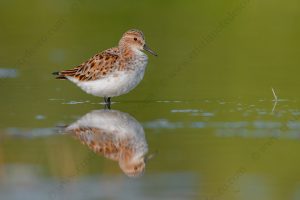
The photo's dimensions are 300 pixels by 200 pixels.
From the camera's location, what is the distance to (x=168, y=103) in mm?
11812

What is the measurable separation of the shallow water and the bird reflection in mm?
58

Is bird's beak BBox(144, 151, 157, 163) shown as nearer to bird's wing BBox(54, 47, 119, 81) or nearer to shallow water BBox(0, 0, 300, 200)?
shallow water BBox(0, 0, 300, 200)

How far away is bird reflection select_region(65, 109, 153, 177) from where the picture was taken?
824cm

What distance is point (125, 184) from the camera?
7379mm

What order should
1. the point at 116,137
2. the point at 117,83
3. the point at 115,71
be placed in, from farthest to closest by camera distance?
the point at 115,71 → the point at 117,83 → the point at 116,137

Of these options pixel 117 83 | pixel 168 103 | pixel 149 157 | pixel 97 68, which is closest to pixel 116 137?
pixel 149 157

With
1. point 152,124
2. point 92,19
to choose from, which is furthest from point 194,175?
point 92,19

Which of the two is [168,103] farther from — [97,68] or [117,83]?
[97,68]

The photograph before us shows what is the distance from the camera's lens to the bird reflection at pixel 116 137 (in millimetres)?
→ 8242

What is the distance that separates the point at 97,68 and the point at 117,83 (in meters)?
0.53

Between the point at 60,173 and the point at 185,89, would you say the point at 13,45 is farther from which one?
the point at 60,173

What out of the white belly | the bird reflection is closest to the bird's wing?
the white belly

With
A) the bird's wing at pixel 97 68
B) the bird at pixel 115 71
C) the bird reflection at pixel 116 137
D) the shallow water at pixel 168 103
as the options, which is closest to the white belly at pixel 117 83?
the bird at pixel 115 71

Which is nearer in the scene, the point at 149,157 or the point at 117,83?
the point at 149,157
